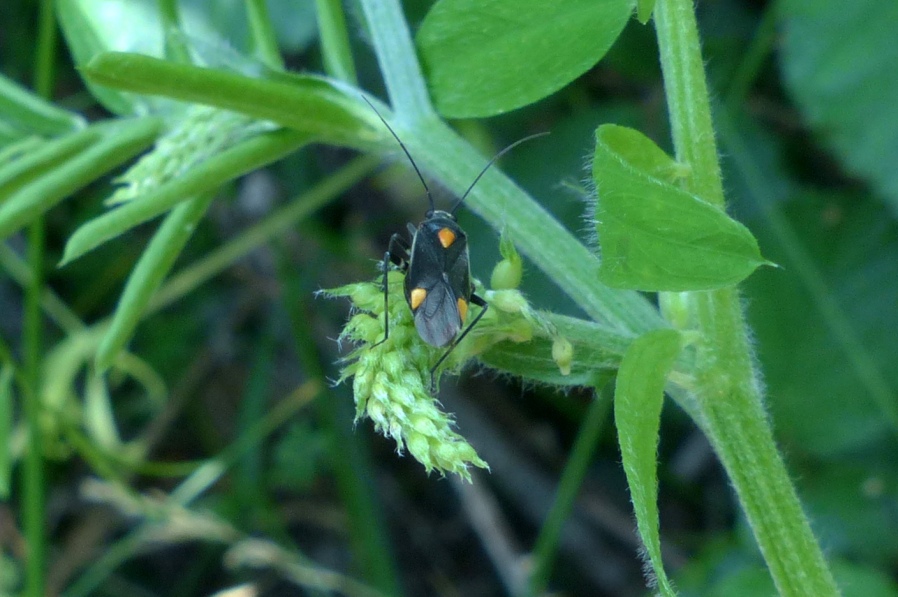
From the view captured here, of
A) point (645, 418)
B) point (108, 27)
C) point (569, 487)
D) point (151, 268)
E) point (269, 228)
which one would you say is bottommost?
point (569, 487)

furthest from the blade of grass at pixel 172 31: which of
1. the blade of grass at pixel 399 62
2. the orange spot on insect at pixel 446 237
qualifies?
the orange spot on insect at pixel 446 237

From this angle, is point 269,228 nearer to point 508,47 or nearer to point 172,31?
point 172,31

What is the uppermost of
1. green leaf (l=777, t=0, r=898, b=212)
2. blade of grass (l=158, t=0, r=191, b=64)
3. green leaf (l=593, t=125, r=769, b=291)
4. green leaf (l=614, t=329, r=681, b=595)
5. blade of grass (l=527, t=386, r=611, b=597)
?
blade of grass (l=158, t=0, r=191, b=64)

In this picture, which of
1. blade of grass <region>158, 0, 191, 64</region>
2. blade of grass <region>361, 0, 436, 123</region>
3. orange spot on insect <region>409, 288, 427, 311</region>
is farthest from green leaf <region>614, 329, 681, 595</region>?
blade of grass <region>158, 0, 191, 64</region>

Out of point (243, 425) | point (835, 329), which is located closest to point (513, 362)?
point (835, 329)

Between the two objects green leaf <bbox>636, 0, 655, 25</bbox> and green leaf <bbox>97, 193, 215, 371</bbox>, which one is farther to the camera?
green leaf <bbox>97, 193, 215, 371</bbox>

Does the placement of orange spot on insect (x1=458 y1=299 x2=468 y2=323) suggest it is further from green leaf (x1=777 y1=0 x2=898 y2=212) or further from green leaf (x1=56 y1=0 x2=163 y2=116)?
green leaf (x1=777 y1=0 x2=898 y2=212)

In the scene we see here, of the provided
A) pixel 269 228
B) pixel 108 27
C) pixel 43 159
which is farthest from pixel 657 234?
pixel 269 228
